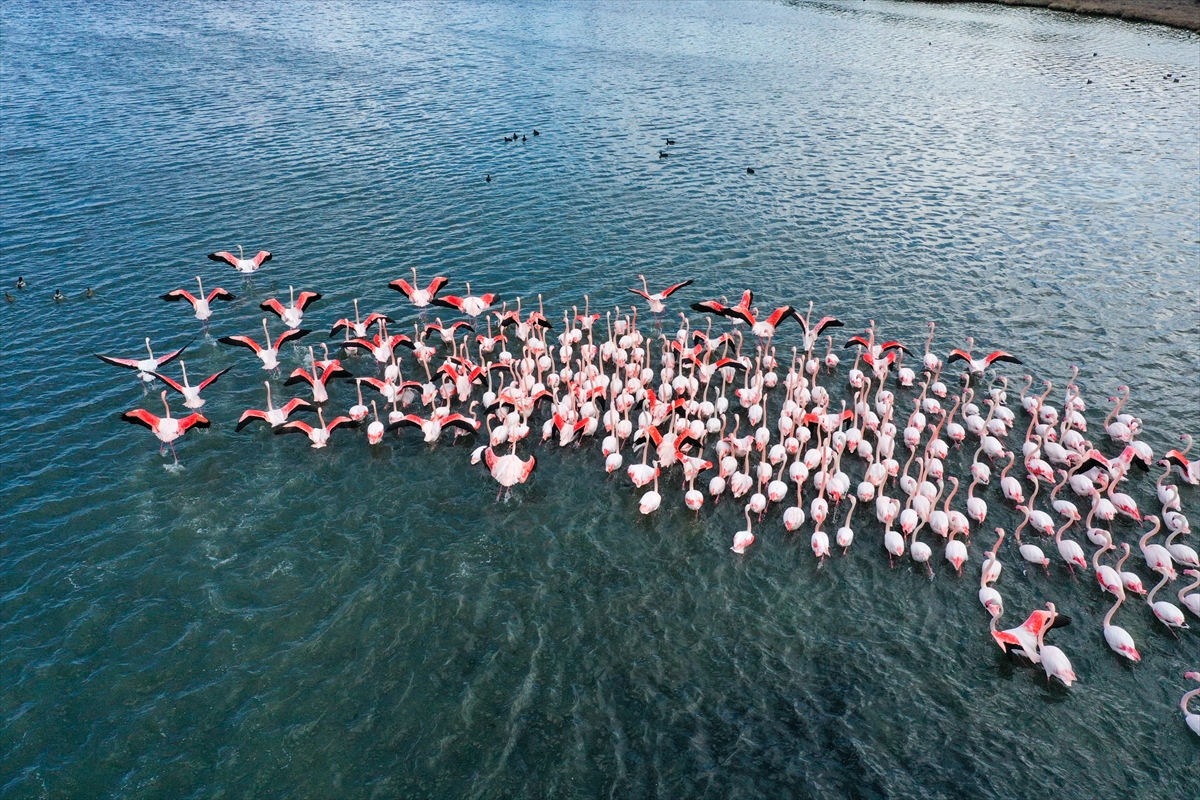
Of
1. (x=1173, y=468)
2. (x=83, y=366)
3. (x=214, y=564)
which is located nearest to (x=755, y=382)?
(x=1173, y=468)

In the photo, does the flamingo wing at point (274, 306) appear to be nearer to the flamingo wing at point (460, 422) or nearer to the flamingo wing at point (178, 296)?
the flamingo wing at point (178, 296)

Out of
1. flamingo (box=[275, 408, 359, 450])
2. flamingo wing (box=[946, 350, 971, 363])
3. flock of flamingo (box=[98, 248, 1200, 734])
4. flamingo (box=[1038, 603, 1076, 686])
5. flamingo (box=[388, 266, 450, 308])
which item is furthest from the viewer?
flamingo (box=[388, 266, 450, 308])

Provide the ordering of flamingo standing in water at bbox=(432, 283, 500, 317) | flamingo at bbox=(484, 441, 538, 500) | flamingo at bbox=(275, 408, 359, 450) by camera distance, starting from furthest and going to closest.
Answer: flamingo standing in water at bbox=(432, 283, 500, 317), flamingo at bbox=(275, 408, 359, 450), flamingo at bbox=(484, 441, 538, 500)

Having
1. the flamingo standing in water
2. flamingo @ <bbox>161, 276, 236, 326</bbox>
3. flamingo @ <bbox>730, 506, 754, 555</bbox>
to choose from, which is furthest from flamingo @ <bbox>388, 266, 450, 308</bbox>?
flamingo @ <bbox>730, 506, 754, 555</bbox>

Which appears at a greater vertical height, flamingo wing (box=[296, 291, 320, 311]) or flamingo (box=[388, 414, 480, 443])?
flamingo wing (box=[296, 291, 320, 311])

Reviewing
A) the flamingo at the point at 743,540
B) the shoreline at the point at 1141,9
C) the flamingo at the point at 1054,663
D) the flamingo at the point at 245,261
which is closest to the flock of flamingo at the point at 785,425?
the flamingo at the point at 1054,663

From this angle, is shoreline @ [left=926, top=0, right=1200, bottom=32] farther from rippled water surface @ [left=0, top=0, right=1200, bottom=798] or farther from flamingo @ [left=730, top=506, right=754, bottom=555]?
flamingo @ [left=730, top=506, right=754, bottom=555]

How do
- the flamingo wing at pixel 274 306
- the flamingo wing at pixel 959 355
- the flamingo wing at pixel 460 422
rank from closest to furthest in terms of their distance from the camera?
the flamingo wing at pixel 460 422
the flamingo wing at pixel 959 355
the flamingo wing at pixel 274 306
